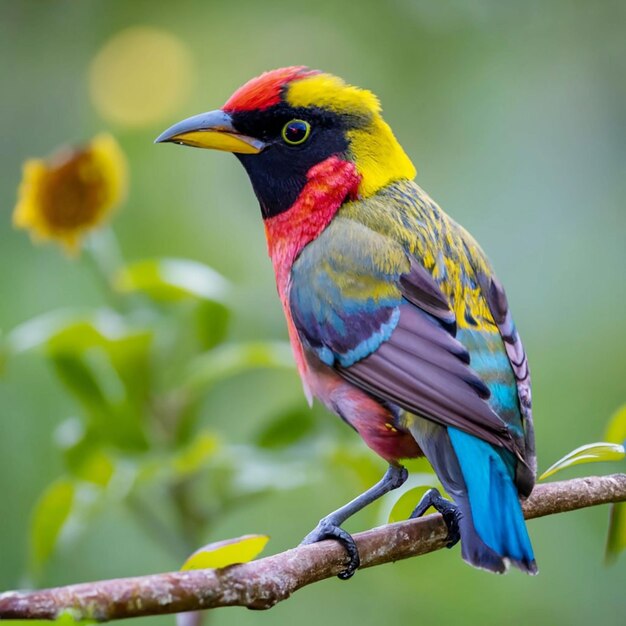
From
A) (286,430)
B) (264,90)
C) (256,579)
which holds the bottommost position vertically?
(286,430)

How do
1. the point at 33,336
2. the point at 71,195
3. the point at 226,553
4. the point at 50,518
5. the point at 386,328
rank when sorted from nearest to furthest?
the point at 226,553, the point at 386,328, the point at 50,518, the point at 33,336, the point at 71,195

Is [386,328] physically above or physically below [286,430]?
above

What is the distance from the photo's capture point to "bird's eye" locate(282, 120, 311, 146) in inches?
125

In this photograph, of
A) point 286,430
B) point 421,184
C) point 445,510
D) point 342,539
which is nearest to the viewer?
point 342,539

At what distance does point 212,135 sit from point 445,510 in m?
1.21

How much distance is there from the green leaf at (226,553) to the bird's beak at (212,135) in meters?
1.44

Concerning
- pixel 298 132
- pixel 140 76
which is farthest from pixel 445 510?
pixel 140 76

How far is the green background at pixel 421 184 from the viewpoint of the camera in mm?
4805

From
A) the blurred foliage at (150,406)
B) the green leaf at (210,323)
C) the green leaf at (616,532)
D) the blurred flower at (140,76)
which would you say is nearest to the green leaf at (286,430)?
the blurred foliage at (150,406)

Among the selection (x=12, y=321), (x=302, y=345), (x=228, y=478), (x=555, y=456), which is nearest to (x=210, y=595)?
(x=302, y=345)

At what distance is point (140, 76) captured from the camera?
6.62 metres

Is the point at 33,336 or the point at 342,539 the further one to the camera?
the point at 33,336

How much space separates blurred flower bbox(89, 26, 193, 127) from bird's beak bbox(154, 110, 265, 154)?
3168 mm

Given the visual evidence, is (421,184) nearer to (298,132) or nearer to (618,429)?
(298,132)
